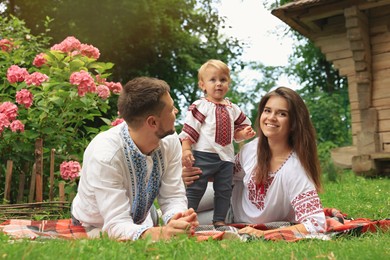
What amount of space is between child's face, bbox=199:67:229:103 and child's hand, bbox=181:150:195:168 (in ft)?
1.80

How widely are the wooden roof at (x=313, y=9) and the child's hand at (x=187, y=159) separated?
5.87 meters

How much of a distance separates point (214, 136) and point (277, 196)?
0.86 m

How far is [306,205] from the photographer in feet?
12.7

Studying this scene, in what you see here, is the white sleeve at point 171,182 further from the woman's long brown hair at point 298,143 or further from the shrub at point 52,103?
the shrub at point 52,103

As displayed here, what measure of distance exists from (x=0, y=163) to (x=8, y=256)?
347 centimetres

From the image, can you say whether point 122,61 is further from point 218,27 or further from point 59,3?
point 218,27

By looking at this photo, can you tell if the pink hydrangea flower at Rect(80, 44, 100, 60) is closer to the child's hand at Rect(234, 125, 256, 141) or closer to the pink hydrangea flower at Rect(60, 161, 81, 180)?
the pink hydrangea flower at Rect(60, 161, 81, 180)

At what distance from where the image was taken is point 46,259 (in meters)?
2.36

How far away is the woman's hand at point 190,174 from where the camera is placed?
455 centimetres

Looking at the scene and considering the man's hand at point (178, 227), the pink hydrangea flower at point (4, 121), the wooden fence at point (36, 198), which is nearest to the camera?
the man's hand at point (178, 227)

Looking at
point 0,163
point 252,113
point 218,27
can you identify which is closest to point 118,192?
point 0,163

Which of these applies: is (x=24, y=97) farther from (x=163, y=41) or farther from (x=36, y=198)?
(x=163, y=41)

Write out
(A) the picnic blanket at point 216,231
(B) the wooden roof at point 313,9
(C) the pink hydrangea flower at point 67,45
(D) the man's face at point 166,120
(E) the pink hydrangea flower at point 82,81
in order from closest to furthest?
(D) the man's face at point 166,120
(A) the picnic blanket at point 216,231
(E) the pink hydrangea flower at point 82,81
(C) the pink hydrangea flower at point 67,45
(B) the wooden roof at point 313,9

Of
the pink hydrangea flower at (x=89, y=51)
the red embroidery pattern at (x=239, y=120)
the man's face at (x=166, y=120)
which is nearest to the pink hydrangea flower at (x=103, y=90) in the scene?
the pink hydrangea flower at (x=89, y=51)
